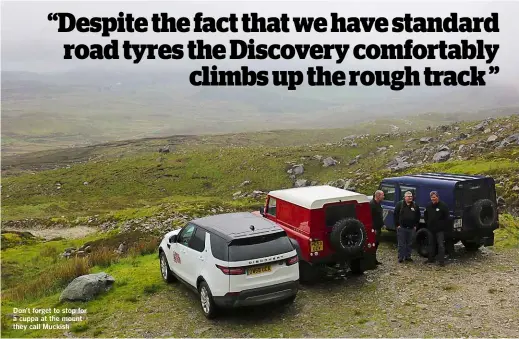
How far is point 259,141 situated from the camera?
433ft

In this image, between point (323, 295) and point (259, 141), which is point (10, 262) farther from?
point (259, 141)

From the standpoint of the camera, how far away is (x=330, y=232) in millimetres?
12781

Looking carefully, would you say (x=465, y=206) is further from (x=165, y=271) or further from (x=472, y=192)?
(x=165, y=271)

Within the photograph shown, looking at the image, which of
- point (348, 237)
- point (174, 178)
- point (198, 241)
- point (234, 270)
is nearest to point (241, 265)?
point (234, 270)

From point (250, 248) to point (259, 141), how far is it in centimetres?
12164

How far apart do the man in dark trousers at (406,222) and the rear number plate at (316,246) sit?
374 centimetres

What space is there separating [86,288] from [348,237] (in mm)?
7874

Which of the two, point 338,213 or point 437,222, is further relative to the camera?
point 437,222

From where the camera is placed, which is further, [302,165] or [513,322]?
[302,165]

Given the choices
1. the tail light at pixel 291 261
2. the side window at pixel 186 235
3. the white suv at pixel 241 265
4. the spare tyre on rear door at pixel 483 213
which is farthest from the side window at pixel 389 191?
the side window at pixel 186 235

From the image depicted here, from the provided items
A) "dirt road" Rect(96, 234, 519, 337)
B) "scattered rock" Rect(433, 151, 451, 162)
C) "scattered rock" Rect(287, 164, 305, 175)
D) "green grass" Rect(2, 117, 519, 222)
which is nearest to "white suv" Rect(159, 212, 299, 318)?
"dirt road" Rect(96, 234, 519, 337)

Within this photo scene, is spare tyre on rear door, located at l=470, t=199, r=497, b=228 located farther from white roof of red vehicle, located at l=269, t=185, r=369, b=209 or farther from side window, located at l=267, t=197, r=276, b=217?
side window, located at l=267, t=197, r=276, b=217

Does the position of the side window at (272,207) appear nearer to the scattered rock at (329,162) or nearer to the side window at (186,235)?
the side window at (186,235)

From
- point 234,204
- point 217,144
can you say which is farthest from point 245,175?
point 217,144
